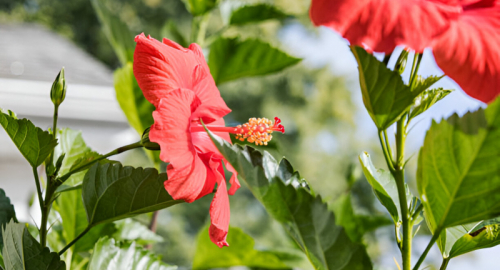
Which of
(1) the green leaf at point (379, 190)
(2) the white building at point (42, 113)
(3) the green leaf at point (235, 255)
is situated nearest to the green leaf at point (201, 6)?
(3) the green leaf at point (235, 255)

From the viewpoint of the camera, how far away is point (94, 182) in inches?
17.4

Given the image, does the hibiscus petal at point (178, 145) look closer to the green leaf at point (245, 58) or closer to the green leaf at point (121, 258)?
the green leaf at point (121, 258)

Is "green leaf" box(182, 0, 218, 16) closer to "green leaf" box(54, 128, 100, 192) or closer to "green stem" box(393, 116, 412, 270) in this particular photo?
"green leaf" box(54, 128, 100, 192)

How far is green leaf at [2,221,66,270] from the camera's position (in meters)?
0.40

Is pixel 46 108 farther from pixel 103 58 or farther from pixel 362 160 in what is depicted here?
pixel 103 58

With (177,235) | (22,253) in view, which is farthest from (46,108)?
(177,235)

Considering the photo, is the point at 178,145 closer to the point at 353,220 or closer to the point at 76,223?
the point at 76,223

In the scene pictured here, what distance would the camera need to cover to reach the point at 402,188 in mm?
349

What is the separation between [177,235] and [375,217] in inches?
330

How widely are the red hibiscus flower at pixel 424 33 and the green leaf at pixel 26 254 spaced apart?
313 millimetres

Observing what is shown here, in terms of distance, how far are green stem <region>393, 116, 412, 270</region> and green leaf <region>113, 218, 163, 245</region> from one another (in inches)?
16.6

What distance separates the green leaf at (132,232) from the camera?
2.18 ft

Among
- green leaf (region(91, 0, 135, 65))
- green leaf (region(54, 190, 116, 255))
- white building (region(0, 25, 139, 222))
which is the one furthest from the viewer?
white building (region(0, 25, 139, 222))

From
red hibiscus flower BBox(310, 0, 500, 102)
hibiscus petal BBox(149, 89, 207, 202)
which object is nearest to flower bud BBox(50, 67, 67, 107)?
hibiscus petal BBox(149, 89, 207, 202)
